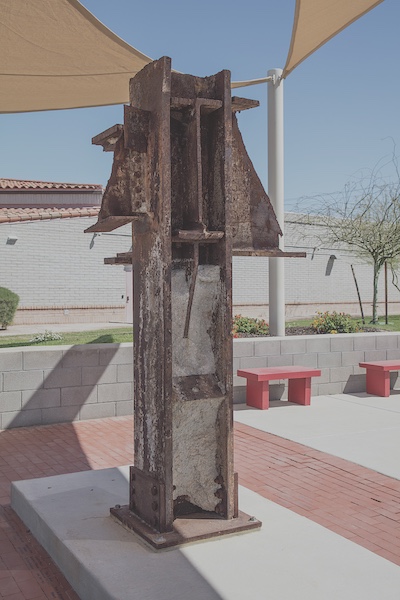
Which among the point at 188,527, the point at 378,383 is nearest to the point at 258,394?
the point at 378,383

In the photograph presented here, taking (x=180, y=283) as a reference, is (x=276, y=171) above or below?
above

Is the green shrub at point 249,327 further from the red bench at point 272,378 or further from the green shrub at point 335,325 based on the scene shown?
the red bench at point 272,378

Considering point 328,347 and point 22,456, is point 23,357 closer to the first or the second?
point 22,456

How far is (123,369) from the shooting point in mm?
8289

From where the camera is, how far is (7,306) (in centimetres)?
1962

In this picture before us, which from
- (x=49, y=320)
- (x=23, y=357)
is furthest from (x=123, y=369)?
(x=49, y=320)

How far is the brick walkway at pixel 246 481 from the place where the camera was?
12.6 feet

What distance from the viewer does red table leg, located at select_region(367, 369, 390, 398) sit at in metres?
9.90

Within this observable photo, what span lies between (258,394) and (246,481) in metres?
3.38

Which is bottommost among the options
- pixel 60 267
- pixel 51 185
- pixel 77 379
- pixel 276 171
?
pixel 77 379

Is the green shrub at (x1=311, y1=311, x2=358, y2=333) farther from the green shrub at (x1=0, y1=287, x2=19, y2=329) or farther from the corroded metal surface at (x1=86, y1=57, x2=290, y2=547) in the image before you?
the green shrub at (x1=0, y1=287, x2=19, y2=329)

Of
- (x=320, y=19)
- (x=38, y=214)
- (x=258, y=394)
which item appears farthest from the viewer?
(x=38, y=214)

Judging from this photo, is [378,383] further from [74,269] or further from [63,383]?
[74,269]

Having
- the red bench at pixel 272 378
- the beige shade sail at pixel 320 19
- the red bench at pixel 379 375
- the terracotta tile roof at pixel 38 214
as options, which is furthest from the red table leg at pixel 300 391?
the terracotta tile roof at pixel 38 214
